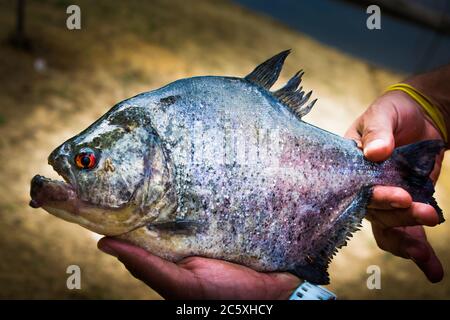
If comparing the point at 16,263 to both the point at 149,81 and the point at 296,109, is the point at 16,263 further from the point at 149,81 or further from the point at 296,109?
the point at 149,81

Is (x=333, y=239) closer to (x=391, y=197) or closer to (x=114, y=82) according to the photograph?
(x=391, y=197)

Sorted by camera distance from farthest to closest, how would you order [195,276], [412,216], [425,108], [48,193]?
1. [425,108]
2. [412,216]
3. [195,276]
4. [48,193]

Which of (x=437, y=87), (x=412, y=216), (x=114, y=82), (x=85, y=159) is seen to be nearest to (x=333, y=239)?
(x=412, y=216)

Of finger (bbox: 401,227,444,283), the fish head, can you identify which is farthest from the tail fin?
the fish head

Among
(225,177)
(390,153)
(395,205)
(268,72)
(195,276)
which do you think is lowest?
(195,276)

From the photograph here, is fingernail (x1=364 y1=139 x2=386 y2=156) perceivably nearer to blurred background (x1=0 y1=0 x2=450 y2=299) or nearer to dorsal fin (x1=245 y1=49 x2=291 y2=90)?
dorsal fin (x1=245 y1=49 x2=291 y2=90)
